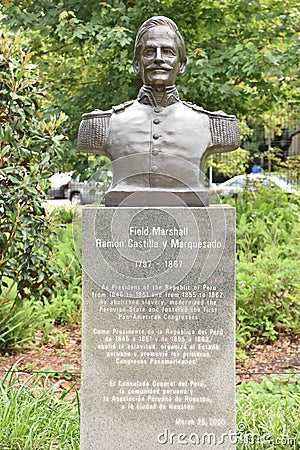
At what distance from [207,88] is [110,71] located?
Answer: 4.34ft

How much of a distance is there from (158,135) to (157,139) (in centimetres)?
3

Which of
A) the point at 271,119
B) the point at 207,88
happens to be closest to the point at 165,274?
the point at 207,88

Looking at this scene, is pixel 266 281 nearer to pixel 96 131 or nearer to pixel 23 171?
pixel 23 171

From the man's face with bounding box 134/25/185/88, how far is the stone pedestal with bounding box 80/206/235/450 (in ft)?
2.80

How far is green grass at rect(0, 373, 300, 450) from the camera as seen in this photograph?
390 centimetres

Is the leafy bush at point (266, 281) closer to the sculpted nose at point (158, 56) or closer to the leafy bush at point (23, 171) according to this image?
the leafy bush at point (23, 171)

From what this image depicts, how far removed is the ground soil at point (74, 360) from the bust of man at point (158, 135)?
77.1 inches

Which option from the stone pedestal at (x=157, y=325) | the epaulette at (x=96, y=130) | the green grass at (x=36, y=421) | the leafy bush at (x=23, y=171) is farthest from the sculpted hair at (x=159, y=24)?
the green grass at (x=36, y=421)

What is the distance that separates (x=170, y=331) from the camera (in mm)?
3645

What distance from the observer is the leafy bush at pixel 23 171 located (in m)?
5.21

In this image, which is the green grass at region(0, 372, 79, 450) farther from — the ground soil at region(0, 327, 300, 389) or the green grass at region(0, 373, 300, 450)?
the ground soil at region(0, 327, 300, 389)

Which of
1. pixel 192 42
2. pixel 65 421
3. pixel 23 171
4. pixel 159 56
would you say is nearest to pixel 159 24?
pixel 159 56

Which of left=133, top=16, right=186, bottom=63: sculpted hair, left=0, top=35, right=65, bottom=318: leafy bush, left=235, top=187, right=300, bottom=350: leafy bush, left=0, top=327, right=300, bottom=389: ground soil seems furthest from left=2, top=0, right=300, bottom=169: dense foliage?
left=133, top=16, right=186, bottom=63: sculpted hair

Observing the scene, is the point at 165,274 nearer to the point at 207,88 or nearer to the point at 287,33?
the point at 207,88
